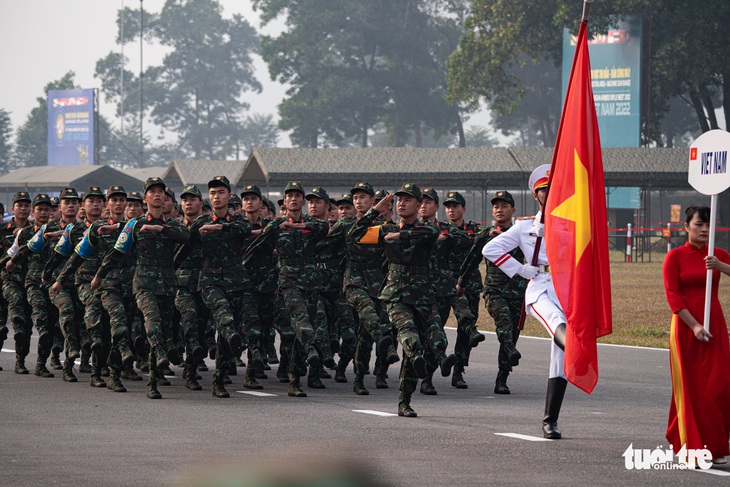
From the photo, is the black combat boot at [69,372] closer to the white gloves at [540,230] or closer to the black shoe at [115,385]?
the black shoe at [115,385]

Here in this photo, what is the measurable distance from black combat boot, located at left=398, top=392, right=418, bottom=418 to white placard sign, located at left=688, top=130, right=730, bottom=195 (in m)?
2.92

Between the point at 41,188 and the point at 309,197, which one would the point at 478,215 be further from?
the point at 309,197

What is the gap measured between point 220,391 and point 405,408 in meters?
2.22

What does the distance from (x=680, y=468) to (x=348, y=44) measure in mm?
77874

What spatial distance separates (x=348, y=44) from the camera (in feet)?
276

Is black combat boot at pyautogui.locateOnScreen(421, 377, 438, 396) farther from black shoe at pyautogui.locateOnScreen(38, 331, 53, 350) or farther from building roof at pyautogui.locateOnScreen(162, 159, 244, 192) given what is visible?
building roof at pyautogui.locateOnScreen(162, 159, 244, 192)

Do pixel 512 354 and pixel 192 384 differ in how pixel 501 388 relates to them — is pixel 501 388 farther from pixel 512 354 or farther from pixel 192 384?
pixel 192 384

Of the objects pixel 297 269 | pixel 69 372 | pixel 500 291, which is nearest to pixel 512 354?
pixel 500 291

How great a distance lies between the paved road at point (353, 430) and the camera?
7500 mm

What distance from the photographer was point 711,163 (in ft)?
29.8

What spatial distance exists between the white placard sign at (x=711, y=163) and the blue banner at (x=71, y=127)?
66.7 metres

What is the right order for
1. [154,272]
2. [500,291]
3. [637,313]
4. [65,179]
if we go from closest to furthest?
[154,272] → [500,291] → [637,313] → [65,179]

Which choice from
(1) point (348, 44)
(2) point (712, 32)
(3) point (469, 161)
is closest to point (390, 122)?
(1) point (348, 44)

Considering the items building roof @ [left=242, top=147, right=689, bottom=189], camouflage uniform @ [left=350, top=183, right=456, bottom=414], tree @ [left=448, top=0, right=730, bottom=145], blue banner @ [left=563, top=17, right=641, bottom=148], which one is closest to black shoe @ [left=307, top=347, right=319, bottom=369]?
camouflage uniform @ [left=350, top=183, right=456, bottom=414]
